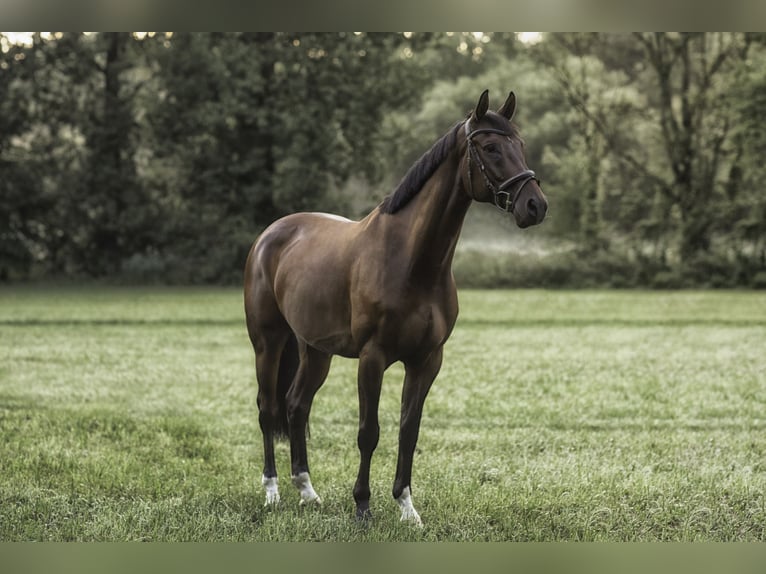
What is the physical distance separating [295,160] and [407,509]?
1743cm

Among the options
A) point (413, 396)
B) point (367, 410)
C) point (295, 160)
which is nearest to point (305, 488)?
point (367, 410)

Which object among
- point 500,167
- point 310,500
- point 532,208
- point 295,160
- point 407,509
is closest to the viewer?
point 532,208

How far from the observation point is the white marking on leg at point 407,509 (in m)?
4.79

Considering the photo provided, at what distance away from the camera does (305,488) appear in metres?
5.31

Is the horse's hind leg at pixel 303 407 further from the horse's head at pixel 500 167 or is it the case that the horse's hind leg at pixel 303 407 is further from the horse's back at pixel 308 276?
the horse's head at pixel 500 167

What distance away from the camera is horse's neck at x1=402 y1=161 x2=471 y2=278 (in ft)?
14.9

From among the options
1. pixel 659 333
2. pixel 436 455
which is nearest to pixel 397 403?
pixel 436 455

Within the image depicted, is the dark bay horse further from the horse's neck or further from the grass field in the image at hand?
the grass field

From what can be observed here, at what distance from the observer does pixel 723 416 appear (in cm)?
835

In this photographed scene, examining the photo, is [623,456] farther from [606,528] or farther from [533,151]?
[533,151]

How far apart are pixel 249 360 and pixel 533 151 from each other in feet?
47.6

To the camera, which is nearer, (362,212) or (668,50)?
(362,212)

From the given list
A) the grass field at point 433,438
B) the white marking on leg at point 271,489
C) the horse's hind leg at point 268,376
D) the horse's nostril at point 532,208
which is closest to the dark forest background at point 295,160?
the grass field at point 433,438

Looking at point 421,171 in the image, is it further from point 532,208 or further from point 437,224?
point 532,208
